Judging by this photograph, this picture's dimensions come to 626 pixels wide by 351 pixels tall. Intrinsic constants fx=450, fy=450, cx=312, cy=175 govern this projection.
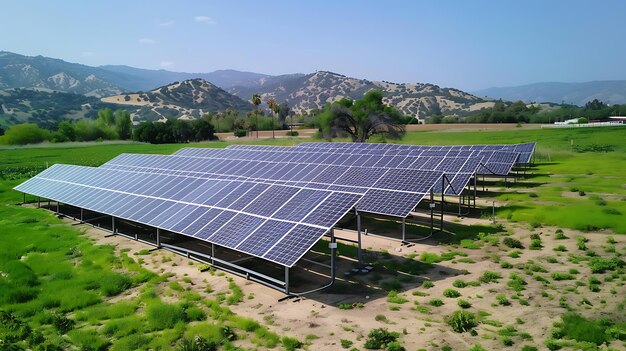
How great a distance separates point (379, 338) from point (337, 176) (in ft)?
59.3

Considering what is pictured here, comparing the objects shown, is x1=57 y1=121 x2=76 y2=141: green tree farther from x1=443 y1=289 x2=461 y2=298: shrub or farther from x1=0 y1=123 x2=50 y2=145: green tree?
x1=443 y1=289 x2=461 y2=298: shrub

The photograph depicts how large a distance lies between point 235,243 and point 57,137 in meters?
112

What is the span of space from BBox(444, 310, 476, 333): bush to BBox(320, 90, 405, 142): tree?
68.5 m

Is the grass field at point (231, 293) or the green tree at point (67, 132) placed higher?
the green tree at point (67, 132)

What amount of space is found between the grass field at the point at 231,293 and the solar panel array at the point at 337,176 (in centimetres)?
276

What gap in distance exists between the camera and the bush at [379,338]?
1250 cm

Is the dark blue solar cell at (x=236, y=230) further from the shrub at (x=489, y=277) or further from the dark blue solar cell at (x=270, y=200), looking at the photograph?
the shrub at (x=489, y=277)

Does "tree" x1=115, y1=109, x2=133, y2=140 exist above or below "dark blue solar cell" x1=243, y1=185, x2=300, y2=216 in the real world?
above

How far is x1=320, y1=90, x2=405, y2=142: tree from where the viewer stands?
270 feet

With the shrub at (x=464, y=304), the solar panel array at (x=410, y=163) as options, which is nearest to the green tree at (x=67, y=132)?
the solar panel array at (x=410, y=163)

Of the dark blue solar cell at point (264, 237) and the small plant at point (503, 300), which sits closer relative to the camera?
the small plant at point (503, 300)

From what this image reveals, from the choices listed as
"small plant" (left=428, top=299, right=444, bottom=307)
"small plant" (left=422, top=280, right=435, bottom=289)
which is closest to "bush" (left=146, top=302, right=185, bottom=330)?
"small plant" (left=428, top=299, right=444, bottom=307)

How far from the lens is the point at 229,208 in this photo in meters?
21.1

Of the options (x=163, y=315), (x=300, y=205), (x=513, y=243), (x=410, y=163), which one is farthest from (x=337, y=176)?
(x=163, y=315)
